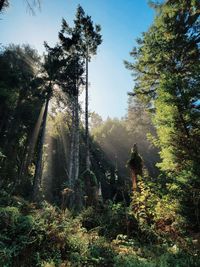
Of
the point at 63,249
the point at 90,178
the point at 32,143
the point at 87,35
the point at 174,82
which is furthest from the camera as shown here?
the point at 32,143

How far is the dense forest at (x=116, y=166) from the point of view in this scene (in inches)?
228

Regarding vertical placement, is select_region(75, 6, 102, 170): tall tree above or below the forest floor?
above

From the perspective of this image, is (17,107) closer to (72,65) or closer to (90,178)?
(72,65)

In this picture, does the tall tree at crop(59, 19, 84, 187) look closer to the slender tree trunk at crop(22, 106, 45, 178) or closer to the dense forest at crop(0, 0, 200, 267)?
the dense forest at crop(0, 0, 200, 267)

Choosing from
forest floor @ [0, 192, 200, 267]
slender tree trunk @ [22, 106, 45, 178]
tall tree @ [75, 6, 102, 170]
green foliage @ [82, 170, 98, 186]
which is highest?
tall tree @ [75, 6, 102, 170]

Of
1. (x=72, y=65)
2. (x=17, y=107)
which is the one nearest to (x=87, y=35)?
(x=72, y=65)

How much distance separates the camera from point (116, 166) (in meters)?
14.0

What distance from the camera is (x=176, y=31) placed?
38.4 ft

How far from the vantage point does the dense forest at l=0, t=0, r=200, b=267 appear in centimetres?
578

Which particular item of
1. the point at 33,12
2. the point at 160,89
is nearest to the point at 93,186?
the point at 160,89

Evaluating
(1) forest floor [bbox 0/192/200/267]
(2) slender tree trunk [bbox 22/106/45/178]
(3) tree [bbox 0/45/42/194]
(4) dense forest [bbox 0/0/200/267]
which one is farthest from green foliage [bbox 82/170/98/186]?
(2) slender tree trunk [bbox 22/106/45/178]

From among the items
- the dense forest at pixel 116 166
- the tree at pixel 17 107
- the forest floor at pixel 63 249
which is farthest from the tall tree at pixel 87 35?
the forest floor at pixel 63 249

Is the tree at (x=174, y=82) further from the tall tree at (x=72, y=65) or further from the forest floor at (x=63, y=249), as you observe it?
the tall tree at (x=72, y=65)

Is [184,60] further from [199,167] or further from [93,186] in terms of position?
[93,186]
